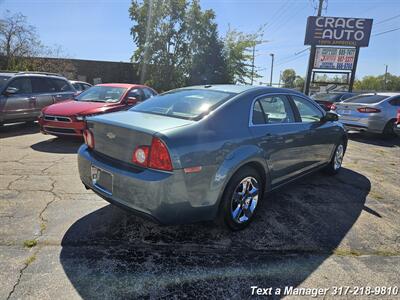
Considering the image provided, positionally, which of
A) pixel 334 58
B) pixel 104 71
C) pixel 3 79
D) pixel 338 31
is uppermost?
pixel 338 31

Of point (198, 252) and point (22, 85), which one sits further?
point (22, 85)

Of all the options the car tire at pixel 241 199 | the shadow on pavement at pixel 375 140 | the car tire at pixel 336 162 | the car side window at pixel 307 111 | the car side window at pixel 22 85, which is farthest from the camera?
the shadow on pavement at pixel 375 140

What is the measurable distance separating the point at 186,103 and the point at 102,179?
1286 mm

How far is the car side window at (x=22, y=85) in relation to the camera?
7863 millimetres

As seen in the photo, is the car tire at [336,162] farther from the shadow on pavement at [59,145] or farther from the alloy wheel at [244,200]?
the shadow on pavement at [59,145]

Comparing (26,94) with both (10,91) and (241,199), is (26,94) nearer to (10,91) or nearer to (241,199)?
(10,91)

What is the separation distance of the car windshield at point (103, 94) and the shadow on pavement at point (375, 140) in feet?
25.1

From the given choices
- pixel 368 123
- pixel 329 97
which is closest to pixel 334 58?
pixel 329 97

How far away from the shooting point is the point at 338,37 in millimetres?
18312

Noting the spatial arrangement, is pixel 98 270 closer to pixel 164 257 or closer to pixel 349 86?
pixel 164 257

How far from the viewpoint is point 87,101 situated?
7191 mm

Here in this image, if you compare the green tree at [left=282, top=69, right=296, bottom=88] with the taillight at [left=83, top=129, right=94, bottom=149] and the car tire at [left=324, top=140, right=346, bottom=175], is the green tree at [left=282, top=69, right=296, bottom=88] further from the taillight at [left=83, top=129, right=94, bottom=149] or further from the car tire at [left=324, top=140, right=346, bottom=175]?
the taillight at [left=83, top=129, right=94, bottom=149]

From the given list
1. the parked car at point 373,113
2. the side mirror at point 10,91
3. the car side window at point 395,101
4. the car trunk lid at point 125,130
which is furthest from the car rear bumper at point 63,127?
the car side window at point 395,101

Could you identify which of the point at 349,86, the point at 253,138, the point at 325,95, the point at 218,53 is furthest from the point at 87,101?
the point at 218,53
